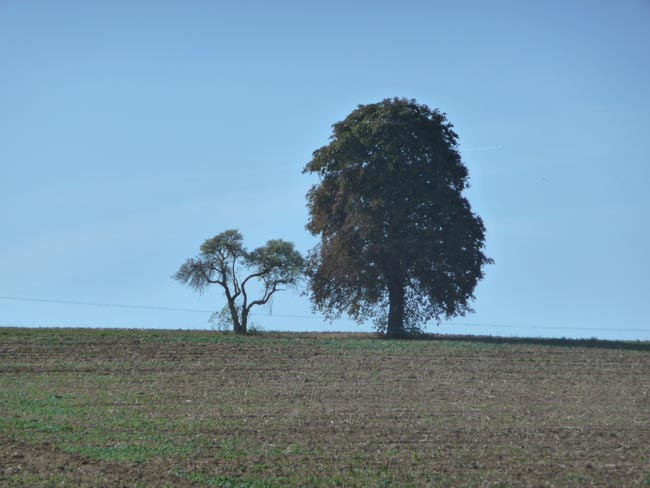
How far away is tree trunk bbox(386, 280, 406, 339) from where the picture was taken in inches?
1693

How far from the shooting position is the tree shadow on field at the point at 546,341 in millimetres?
41513

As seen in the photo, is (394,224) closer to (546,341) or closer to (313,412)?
(546,341)

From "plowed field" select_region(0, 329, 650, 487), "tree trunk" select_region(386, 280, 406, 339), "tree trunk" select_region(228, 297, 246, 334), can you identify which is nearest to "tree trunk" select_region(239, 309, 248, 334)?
"tree trunk" select_region(228, 297, 246, 334)

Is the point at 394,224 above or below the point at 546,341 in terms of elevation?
above

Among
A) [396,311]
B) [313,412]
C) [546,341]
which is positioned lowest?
[313,412]

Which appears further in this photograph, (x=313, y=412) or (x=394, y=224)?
(x=394, y=224)

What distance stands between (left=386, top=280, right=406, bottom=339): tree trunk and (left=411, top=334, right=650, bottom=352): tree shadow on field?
33.8 inches

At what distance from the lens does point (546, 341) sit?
43.4m

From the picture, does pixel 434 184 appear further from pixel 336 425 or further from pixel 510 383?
pixel 336 425

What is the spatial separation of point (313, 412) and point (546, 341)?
77.4 feet

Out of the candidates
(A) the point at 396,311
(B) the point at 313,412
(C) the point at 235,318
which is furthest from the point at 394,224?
(B) the point at 313,412

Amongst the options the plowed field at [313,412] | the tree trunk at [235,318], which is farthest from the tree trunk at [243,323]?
the plowed field at [313,412]

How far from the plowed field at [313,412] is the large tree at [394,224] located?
4.16 meters

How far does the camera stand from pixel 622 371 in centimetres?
3341
